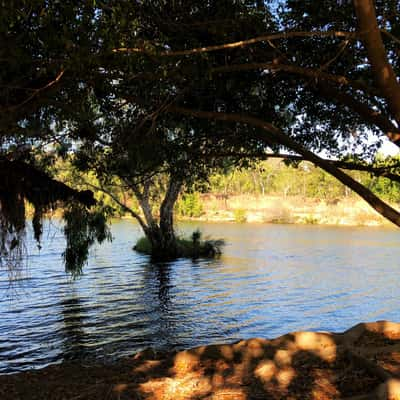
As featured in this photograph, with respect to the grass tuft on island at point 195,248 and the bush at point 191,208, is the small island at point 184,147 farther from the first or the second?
the bush at point 191,208

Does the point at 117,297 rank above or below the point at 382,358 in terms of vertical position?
below

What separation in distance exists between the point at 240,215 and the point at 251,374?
216 feet

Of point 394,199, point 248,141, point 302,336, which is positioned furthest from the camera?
point 394,199

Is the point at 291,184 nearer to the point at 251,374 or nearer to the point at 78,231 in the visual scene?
the point at 78,231

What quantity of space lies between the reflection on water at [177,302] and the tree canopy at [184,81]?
4084 mm

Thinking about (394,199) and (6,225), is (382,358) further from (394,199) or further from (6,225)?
(394,199)

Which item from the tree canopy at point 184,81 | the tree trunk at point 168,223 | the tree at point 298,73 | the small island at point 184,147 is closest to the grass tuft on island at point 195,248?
the tree trunk at point 168,223

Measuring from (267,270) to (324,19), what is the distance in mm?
18733

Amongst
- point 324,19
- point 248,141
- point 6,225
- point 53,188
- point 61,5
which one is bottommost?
point 6,225

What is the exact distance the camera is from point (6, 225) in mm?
7746

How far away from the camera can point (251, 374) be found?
5848mm

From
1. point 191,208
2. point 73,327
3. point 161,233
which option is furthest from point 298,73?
point 191,208

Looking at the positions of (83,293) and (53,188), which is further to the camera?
(83,293)

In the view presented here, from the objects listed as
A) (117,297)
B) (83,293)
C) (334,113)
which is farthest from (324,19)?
(83,293)
